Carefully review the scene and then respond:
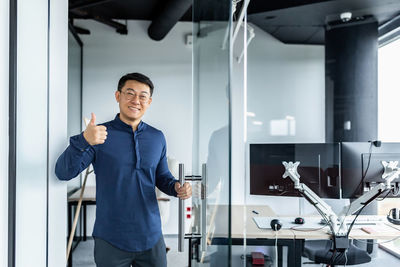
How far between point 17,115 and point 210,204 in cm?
84

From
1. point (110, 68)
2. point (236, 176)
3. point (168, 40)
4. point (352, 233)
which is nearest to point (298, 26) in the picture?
point (168, 40)

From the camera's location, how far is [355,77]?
346 centimetres

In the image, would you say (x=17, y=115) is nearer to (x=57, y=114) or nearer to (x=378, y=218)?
(x=57, y=114)

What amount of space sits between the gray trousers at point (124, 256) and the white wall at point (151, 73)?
2.52m

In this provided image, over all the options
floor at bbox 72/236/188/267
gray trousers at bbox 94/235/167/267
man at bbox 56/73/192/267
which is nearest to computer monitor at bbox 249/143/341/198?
man at bbox 56/73/192/267

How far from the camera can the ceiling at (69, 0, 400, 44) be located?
3.25 m

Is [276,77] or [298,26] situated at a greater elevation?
[298,26]

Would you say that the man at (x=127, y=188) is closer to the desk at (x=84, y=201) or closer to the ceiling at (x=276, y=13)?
the desk at (x=84, y=201)

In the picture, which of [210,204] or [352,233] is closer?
[210,204]

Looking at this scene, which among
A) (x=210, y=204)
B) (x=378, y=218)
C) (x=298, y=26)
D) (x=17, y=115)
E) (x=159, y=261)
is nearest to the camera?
(x=17, y=115)

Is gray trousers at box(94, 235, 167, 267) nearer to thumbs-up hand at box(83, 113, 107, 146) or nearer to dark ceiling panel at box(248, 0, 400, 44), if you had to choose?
thumbs-up hand at box(83, 113, 107, 146)

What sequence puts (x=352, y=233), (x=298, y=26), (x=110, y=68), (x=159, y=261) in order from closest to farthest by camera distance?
(x=159, y=261) → (x=352, y=233) → (x=298, y=26) → (x=110, y=68)

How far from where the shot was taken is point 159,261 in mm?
1462

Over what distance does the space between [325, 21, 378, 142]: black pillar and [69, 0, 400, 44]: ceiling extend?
6.3 inches
